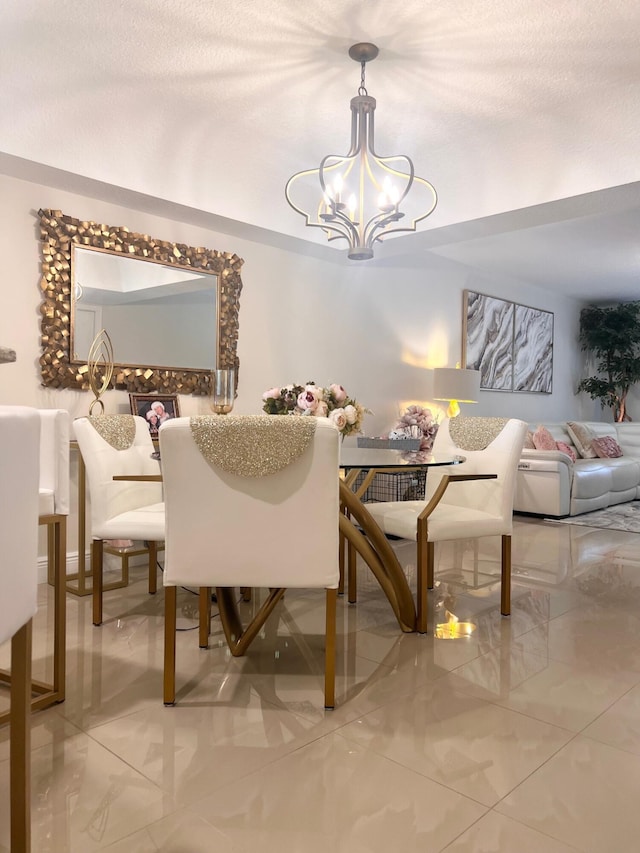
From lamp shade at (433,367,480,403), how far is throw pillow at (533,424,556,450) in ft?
2.22

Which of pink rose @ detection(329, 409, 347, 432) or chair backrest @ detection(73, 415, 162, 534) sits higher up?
pink rose @ detection(329, 409, 347, 432)

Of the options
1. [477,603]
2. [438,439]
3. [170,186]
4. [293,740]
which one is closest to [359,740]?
[293,740]

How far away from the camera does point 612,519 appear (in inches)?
207

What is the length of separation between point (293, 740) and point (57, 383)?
2.42m

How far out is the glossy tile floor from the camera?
1363 mm

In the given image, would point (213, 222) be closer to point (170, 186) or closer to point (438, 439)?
point (170, 186)

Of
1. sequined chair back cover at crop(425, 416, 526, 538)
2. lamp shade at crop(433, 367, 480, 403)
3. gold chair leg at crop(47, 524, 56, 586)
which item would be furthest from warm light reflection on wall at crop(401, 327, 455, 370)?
gold chair leg at crop(47, 524, 56, 586)

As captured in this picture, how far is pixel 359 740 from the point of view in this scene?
173 centimetres

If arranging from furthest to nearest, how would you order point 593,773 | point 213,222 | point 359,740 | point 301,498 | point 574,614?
point 213,222, point 574,614, point 301,498, point 359,740, point 593,773

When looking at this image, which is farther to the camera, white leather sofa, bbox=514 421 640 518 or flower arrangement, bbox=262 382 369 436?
white leather sofa, bbox=514 421 640 518

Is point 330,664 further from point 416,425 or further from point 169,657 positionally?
point 416,425

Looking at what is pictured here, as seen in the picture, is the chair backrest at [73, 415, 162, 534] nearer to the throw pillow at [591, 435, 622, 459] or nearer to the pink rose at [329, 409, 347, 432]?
the pink rose at [329, 409, 347, 432]

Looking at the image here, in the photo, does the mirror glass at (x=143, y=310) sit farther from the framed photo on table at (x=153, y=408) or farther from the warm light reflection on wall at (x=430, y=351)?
the warm light reflection on wall at (x=430, y=351)

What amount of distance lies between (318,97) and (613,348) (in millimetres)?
6469
